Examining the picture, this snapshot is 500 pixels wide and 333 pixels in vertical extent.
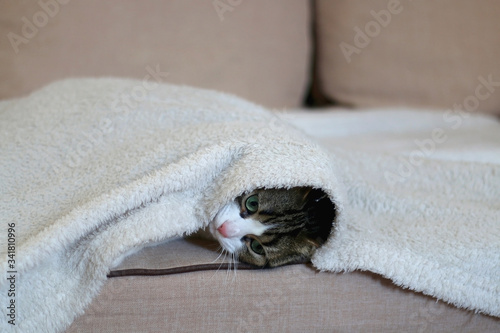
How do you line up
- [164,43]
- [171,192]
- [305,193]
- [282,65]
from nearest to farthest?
[171,192] → [305,193] → [164,43] → [282,65]

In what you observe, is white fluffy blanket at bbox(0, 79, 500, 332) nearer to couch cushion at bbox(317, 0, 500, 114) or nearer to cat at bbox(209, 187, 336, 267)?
cat at bbox(209, 187, 336, 267)

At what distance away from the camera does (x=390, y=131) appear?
5.16 feet

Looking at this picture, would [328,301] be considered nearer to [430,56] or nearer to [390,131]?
[390,131]

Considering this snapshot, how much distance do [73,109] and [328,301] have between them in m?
0.66

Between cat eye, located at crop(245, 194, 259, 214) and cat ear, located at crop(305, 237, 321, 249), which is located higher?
cat eye, located at crop(245, 194, 259, 214)

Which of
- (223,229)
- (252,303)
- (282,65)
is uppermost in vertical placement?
(282,65)

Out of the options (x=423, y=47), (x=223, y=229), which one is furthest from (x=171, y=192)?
(x=423, y=47)

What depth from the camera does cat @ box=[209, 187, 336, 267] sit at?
89 cm

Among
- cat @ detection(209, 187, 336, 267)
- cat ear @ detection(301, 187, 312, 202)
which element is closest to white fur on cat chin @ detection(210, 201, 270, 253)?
cat @ detection(209, 187, 336, 267)

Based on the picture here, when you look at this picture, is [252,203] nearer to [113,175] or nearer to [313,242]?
→ [313,242]

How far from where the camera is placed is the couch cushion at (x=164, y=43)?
1394mm

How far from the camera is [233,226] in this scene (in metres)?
0.89

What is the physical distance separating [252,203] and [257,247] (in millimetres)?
83

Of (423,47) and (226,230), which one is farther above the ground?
(423,47)
